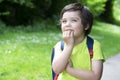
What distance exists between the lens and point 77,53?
2.56m

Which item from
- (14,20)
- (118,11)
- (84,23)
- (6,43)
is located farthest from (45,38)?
(118,11)

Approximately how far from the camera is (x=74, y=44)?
2561 mm

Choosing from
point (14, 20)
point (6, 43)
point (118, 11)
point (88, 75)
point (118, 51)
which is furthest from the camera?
point (118, 11)

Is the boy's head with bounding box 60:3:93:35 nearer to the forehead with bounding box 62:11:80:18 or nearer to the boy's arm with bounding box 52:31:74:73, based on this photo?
the forehead with bounding box 62:11:80:18

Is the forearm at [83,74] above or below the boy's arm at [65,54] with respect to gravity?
below

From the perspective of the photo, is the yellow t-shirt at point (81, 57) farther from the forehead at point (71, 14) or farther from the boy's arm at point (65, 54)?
the forehead at point (71, 14)

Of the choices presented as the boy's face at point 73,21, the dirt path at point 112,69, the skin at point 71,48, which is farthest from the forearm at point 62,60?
the dirt path at point 112,69

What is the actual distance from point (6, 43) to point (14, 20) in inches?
206

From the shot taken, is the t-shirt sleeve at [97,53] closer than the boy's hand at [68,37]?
No

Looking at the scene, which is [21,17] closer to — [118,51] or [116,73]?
[118,51]

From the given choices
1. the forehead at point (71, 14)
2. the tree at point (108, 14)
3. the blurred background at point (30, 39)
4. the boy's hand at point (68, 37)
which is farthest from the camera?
the tree at point (108, 14)

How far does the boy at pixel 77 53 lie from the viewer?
8.17 feet

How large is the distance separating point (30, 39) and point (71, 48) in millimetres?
8114

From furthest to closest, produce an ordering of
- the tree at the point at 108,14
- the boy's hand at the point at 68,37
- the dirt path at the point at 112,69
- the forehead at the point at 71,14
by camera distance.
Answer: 1. the tree at the point at 108,14
2. the dirt path at the point at 112,69
3. the forehead at the point at 71,14
4. the boy's hand at the point at 68,37
